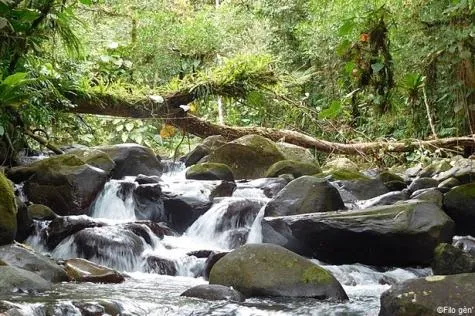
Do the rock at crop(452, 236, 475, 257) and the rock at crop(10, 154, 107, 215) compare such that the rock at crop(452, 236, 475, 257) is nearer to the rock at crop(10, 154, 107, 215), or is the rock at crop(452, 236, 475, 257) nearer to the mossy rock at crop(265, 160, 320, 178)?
the mossy rock at crop(265, 160, 320, 178)

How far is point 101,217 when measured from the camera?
314 inches

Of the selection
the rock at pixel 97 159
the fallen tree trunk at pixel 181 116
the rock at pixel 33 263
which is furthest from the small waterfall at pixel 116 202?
the rock at pixel 33 263

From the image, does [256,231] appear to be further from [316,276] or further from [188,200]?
[316,276]

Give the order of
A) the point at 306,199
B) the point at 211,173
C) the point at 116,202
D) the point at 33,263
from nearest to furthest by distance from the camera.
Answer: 1. the point at 33,263
2. the point at 306,199
3. the point at 116,202
4. the point at 211,173

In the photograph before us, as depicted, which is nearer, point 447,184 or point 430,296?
point 430,296

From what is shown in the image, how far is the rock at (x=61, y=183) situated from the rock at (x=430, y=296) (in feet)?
15.8

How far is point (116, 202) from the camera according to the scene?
823 centimetres

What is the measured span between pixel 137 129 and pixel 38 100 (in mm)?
8170

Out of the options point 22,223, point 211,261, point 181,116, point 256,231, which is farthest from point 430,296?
point 181,116

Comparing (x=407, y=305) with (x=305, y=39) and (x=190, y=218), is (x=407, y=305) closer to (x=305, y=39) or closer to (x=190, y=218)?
(x=190, y=218)

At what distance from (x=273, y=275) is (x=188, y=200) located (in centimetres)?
333

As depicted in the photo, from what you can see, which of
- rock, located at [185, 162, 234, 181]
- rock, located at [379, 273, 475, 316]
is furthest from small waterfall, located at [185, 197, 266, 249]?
rock, located at [379, 273, 475, 316]

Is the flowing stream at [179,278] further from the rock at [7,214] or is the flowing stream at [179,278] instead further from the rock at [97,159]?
the rock at [7,214]

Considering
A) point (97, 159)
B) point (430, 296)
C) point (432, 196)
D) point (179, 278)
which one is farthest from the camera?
point (97, 159)
